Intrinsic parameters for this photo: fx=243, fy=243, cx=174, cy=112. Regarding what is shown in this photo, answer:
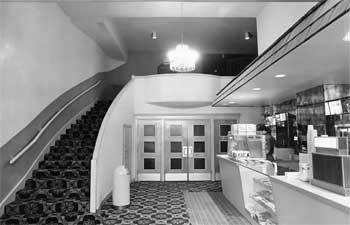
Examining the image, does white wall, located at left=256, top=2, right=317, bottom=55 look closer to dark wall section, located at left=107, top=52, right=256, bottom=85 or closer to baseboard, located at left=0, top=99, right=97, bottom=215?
dark wall section, located at left=107, top=52, right=256, bottom=85

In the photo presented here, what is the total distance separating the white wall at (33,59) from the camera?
4.68 m

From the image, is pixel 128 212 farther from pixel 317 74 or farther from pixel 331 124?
pixel 331 124

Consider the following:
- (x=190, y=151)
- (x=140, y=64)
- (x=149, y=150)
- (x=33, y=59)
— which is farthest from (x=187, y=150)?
(x=33, y=59)

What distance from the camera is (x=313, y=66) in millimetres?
3785

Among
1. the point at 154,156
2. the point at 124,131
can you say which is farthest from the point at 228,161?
the point at 154,156

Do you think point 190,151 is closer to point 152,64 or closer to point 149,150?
point 149,150

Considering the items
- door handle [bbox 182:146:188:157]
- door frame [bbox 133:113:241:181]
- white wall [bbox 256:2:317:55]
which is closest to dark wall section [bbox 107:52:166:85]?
door frame [bbox 133:113:241:181]

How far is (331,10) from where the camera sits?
216cm

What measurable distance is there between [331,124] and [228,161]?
8.21 ft

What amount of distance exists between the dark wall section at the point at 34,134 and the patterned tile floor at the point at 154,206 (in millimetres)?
1857

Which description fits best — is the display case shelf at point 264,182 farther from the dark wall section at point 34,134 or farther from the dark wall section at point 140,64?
the dark wall section at point 140,64

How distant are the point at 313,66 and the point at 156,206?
4325mm

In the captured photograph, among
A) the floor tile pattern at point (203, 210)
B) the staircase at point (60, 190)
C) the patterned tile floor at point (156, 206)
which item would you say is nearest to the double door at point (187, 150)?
the patterned tile floor at point (156, 206)

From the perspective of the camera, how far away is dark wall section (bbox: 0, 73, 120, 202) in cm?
461
